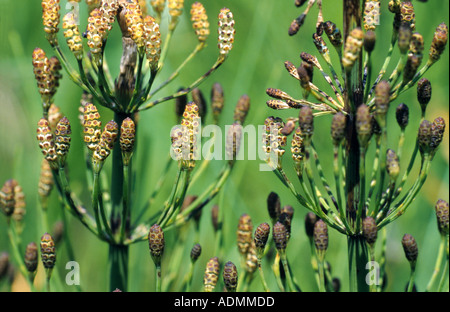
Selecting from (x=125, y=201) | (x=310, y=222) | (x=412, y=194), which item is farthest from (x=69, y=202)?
(x=412, y=194)

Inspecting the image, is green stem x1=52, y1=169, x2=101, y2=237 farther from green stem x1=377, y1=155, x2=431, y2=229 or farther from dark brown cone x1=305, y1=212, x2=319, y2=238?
green stem x1=377, y1=155, x2=431, y2=229

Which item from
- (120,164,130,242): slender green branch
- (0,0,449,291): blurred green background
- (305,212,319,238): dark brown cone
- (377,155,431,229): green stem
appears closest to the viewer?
(377,155,431,229): green stem

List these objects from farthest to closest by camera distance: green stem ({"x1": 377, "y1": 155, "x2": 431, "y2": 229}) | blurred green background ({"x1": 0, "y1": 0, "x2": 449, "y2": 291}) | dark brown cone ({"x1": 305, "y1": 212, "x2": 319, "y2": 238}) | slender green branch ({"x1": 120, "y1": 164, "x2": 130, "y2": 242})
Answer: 1. blurred green background ({"x1": 0, "y1": 0, "x2": 449, "y2": 291})
2. dark brown cone ({"x1": 305, "y1": 212, "x2": 319, "y2": 238})
3. slender green branch ({"x1": 120, "y1": 164, "x2": 130, "y2": 242})
4. green stem ({"x1": 377, "y1": 155, "x2": 431, "y2": 229})

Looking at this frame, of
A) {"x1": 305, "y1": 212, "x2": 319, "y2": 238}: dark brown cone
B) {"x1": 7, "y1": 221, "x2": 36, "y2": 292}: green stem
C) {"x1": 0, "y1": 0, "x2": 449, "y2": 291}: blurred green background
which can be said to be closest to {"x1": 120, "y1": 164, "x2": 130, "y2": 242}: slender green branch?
{"x1": 7, "y1": 221, "x2": 36, "y2": 292}: green stem

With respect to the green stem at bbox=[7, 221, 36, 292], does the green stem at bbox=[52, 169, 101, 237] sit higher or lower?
higher

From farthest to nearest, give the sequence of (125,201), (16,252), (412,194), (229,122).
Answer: (229,122) → (16,252) → (125,201) → (412,194)

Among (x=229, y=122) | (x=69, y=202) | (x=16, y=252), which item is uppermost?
(x=229, y=122)

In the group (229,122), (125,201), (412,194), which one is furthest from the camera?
(229,122)

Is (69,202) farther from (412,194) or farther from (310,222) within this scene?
(412,194)

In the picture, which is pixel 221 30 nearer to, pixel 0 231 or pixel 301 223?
pixel 301 223
